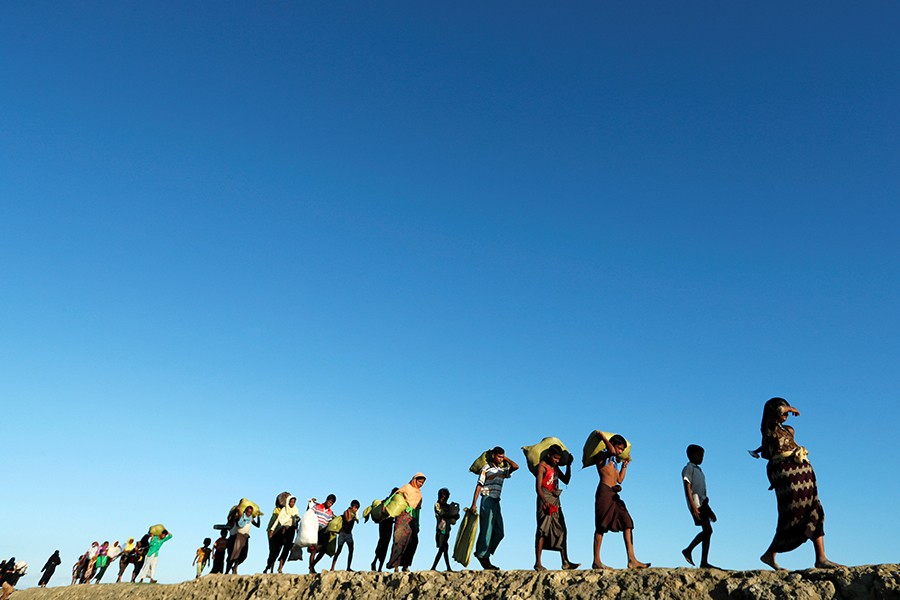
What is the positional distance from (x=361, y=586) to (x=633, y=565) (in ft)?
17.7

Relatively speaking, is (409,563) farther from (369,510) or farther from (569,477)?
(569,477)

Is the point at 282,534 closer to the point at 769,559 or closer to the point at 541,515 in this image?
the point at 541,515

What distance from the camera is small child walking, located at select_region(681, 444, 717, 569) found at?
8.71m

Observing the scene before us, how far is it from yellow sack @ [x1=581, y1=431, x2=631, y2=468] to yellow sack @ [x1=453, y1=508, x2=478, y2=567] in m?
2.40

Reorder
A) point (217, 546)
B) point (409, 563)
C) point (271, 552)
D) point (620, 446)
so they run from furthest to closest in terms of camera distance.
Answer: point (217, 546)
point (271, 552)
point (409, 563)
point (620, 446)

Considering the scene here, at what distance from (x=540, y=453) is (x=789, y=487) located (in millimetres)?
3850

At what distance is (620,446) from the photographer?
393 inches

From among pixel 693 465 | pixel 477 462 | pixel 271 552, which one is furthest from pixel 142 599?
pixel 693 465

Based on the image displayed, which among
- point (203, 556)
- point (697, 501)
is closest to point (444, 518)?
point (697, 501)

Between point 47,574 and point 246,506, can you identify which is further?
point 47,574

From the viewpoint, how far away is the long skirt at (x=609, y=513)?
930cm

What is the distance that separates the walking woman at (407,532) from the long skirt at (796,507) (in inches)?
285

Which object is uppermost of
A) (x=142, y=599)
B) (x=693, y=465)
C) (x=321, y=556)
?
(x=693, y=465)

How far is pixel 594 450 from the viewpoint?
10.0 m
